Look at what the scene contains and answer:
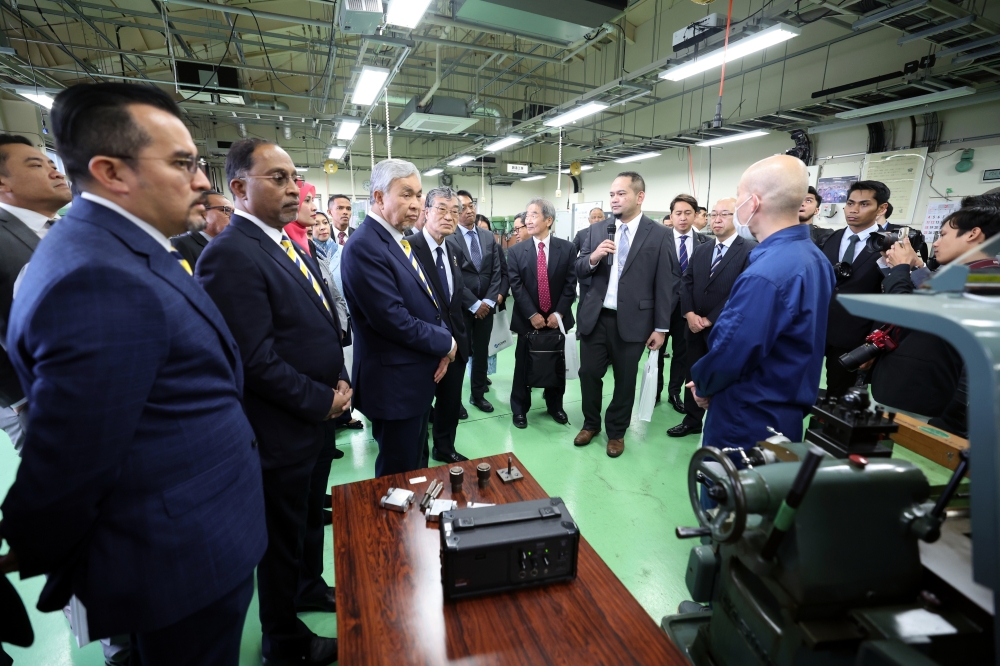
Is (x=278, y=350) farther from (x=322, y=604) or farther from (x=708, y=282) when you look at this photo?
(x=708, y=282)

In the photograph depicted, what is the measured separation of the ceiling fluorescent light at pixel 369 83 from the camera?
13.9 ft

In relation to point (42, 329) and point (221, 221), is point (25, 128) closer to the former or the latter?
point (221, 221)

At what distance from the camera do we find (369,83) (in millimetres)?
4574

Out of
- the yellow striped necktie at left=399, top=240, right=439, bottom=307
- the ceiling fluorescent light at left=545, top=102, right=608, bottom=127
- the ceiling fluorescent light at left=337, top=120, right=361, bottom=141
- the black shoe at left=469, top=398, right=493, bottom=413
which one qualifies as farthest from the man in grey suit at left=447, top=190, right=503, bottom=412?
the ceiling fluorescent light at left=337, top=120, right=361, bottom=141

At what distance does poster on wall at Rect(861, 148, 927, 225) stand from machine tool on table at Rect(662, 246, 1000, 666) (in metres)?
7.00

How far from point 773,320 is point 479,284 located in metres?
2.41

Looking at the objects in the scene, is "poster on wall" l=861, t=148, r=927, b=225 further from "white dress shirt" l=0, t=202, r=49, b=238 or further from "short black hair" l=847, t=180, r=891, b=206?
"white dress shirt" l=0, t=202, r=49, b=238

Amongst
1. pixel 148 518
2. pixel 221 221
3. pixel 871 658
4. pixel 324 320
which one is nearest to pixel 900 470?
pixel 871 658

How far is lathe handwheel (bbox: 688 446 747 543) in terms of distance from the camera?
0.77 m

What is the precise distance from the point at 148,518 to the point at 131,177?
68 centimetres

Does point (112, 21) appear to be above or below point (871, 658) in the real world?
above

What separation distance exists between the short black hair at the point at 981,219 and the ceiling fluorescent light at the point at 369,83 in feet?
14.4

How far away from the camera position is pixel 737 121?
261 inches

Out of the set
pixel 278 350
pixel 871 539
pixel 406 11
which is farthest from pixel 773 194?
pixel 406 11
